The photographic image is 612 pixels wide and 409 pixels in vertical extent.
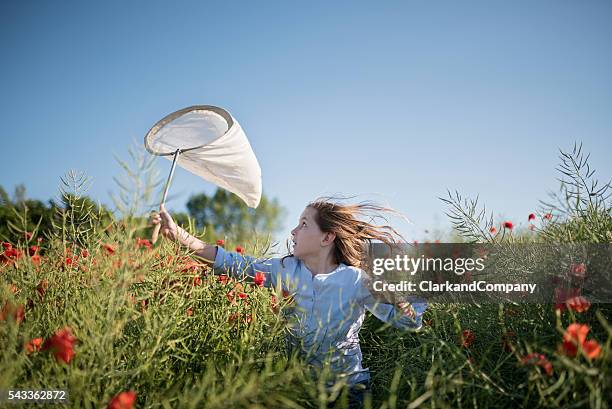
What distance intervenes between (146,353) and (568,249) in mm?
1548

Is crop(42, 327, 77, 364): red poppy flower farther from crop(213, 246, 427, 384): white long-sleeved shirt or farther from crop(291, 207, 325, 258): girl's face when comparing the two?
crop(291, 207, 325, 258): girl's face

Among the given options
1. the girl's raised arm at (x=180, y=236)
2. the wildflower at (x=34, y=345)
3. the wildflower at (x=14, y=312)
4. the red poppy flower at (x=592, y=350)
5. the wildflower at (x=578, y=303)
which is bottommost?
the wildflower at (x=34, y=345)

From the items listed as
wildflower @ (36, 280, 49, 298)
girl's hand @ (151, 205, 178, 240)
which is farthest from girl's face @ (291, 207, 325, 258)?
wildflower @ (36, 280, 49, 298)

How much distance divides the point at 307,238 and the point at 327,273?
22 cm

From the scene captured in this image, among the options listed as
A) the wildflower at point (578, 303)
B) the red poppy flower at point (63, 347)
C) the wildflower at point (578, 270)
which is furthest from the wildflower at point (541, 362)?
the red poppy flower at point (63, 347)

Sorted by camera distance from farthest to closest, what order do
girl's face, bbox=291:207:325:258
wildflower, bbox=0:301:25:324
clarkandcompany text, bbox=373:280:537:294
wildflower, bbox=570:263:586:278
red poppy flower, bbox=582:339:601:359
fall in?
girl's face, bbox=291:207:325:258
clarkandcompany text, bbox=373:280:537:294
wildflower, bbox=570:263:586:278
wildflower, bbox=0:301:25:324
red poppy flower, bbox=582:339:601:359

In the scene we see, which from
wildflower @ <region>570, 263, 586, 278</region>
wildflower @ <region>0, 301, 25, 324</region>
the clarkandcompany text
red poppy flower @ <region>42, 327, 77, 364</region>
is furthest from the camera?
the clarkandcompany text

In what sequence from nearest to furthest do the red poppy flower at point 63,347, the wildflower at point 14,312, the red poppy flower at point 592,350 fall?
the red poppy flower at point 592,350
the red poppy flower at point 63,347
the wildflower at point 14,312

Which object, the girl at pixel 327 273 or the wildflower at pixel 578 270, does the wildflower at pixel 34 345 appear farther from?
the wildflower at pixel 578 270

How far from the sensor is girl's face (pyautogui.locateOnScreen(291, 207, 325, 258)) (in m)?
2.42

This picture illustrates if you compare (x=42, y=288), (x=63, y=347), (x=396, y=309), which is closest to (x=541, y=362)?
(x=396, y=309)

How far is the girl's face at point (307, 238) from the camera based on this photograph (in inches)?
95.4

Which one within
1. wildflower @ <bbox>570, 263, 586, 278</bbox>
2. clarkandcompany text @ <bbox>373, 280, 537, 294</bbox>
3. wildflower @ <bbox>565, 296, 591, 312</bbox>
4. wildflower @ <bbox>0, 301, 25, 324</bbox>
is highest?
wildflower @ <bbox>570, 263, 586, 278</bbox>

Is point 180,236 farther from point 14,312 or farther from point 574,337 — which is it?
point 574,337
